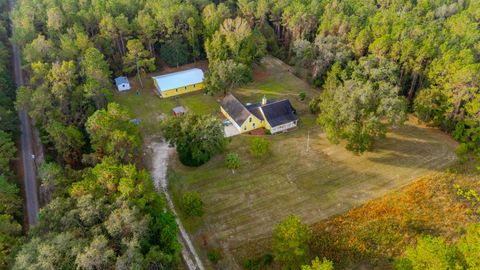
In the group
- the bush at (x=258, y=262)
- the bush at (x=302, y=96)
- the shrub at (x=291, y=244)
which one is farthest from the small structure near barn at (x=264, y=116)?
the shrub at (x=291, y=244)

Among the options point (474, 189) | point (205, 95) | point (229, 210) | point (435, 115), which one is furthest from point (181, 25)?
point (474, 189)

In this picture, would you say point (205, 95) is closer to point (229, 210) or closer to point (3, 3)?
point (229, 210)

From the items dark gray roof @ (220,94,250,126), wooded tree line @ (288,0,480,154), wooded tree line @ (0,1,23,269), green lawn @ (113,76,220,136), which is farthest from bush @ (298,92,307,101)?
wooded tree line @ (0,1,23,269)

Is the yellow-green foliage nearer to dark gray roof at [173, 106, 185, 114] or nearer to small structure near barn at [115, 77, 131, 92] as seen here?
dark gray roof at [173, 106, 185, 114]

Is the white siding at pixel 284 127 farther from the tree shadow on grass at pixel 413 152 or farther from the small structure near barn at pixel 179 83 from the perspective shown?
the small structure near barn at pixel 179 83

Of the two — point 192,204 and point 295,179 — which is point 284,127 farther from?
point 192,204
